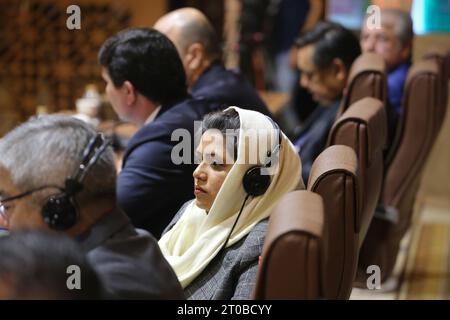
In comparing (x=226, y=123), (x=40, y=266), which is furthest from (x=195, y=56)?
(x=40, y=266)

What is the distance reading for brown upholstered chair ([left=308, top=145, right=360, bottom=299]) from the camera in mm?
Result: 1720

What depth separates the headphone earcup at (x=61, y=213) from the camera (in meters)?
1.50

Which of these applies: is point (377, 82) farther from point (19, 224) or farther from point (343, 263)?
point (19, 224)

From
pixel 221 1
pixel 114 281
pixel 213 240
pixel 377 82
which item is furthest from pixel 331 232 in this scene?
pixel 221 1

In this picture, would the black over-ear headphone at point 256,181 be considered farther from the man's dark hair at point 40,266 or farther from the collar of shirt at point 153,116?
the collar of shirt at point 153,116

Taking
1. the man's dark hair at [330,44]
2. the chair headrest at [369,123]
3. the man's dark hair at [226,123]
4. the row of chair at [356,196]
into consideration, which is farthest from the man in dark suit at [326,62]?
the man's dark hair at [226,123]

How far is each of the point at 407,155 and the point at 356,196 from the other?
139cm

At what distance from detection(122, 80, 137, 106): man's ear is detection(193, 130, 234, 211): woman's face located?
2.49ft

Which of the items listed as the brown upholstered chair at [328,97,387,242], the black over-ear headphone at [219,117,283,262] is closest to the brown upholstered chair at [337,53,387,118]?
the brown upholstered chair at [328,97,387,242]

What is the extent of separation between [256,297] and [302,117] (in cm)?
385

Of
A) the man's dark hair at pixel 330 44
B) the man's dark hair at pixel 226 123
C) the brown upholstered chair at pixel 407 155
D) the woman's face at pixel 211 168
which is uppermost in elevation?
the man's dark hair at pixel 226 123

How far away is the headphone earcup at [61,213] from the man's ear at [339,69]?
1953 millimetres

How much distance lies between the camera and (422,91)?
3080 mm

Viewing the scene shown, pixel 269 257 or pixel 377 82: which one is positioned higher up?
pixel 269 257
